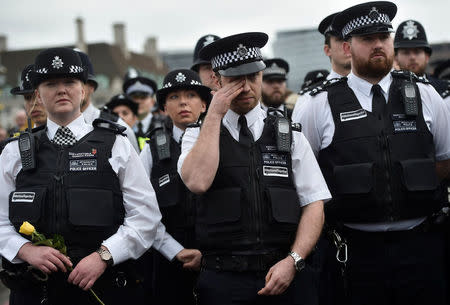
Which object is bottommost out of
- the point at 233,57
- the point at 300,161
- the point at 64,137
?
the point at 300,161

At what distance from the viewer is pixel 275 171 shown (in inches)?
155

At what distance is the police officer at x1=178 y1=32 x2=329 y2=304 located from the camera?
12.6 ft

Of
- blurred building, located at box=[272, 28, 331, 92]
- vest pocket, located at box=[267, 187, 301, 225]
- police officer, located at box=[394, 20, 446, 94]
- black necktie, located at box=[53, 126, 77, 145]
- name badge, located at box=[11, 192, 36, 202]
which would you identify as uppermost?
blurred building, located at box=[272, 28, 331, 92]

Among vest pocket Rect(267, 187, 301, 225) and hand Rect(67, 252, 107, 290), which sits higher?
vest pocket Rect(267, 187, 301, 225)

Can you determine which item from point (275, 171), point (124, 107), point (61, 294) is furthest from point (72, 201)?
point (124, 107)

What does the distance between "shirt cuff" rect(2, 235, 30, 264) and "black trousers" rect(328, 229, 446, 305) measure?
2.33m

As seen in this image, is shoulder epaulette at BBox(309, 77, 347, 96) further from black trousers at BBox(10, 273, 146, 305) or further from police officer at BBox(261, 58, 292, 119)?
police officer at BBox(261, 58, 292, 119)

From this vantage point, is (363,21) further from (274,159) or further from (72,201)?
(72,201)

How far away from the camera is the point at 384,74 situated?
4582mm

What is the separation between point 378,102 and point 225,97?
4.32 ft

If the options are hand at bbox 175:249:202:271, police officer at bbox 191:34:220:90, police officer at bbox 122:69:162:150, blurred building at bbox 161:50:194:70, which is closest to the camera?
hand at bbox 175:249:202:271

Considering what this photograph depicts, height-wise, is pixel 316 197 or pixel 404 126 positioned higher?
pixel 404 126

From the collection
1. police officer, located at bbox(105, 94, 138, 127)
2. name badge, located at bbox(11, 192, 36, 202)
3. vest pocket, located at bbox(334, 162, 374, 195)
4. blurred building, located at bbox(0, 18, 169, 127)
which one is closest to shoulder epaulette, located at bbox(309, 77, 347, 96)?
vest pocket, located at bbox(334, 162, 374, 195)

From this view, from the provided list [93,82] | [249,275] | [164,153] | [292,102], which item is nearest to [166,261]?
[164,153]
